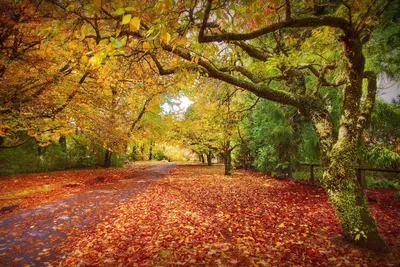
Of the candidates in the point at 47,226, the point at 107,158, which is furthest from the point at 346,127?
the point at 107,158

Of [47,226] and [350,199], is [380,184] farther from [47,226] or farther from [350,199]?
[47,226]

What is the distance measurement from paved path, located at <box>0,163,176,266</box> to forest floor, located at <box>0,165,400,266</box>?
0.03 meters

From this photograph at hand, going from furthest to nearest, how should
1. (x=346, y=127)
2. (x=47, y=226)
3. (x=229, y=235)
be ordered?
(x=47, y=226)
(x=229, y=235)
(x=346, y=127)

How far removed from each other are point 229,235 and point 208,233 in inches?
19.3

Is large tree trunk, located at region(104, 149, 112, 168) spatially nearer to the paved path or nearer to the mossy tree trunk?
the paved path

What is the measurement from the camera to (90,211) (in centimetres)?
689

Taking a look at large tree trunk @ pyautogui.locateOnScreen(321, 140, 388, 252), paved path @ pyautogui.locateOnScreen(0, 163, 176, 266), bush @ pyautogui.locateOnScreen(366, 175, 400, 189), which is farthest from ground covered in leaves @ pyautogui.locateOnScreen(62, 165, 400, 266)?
bush @ pyautogui.locateOnScreen(366, 175, 400, 189)

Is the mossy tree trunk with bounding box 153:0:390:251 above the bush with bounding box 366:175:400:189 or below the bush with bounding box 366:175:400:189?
above

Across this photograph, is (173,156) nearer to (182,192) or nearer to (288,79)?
(182,192)

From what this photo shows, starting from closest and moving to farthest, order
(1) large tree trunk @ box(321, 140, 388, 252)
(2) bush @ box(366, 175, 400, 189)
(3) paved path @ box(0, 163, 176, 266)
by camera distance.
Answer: (1) large tree trunk @ box(321, 140, 388, 252) < (3) paved path @ box(0, 163, 176, 266) < (2) bush @ box(366, 175, 400, 189)

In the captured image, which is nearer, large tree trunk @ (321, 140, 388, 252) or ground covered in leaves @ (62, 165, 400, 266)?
ground covered in leaves @ (62, 165, 400, 266)

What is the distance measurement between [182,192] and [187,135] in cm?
1495

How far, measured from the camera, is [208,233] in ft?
16.5

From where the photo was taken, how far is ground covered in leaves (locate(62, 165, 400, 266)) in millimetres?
3871
